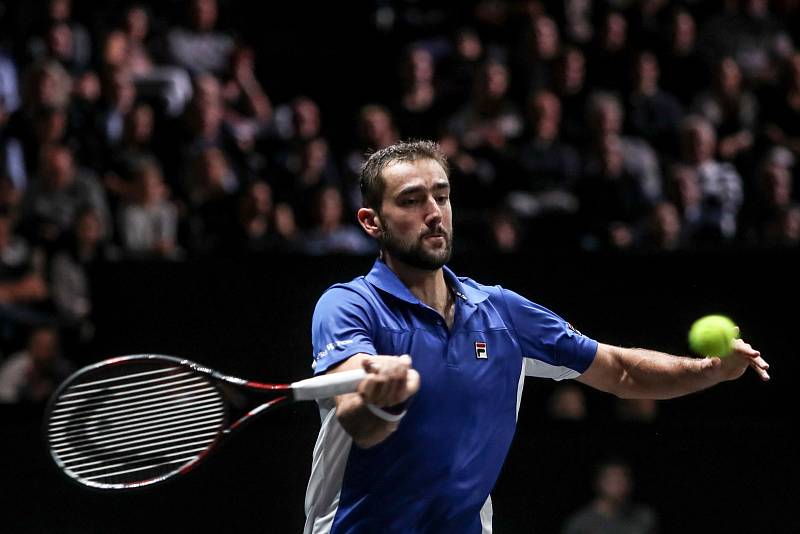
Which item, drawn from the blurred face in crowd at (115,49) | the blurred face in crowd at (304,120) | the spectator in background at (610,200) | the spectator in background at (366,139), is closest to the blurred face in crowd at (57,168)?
the blurred face in crowd at (115,49)

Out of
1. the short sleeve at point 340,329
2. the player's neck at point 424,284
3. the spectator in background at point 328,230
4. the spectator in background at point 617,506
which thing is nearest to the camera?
the short sleeve at point 340,329

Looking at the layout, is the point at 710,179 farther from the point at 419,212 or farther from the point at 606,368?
the point at 419,212

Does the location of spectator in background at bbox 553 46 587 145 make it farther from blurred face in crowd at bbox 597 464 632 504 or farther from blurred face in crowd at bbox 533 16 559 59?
blurred face in crowd at bbox 597 464 632 504

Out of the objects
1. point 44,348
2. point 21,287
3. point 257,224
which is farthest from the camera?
point 257,224

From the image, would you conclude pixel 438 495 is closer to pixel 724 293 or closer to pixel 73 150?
pixel 724 293

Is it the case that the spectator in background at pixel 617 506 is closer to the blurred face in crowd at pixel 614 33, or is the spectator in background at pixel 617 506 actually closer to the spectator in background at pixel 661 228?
the spectator in background at pixel 661 228

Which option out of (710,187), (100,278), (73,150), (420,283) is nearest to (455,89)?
(710,187)

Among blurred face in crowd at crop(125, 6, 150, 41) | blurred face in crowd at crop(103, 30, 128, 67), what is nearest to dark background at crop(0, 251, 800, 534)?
blurred face in crowd at crop(103, 30, 128, 67)

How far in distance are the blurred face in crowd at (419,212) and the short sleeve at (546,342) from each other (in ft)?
1.22

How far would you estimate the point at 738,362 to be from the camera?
3.69m

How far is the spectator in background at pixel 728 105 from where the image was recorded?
9445 millimetres

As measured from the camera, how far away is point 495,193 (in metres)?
8.47

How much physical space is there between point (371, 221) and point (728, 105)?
645cm

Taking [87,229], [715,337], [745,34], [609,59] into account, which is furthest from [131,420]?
[745,34]
